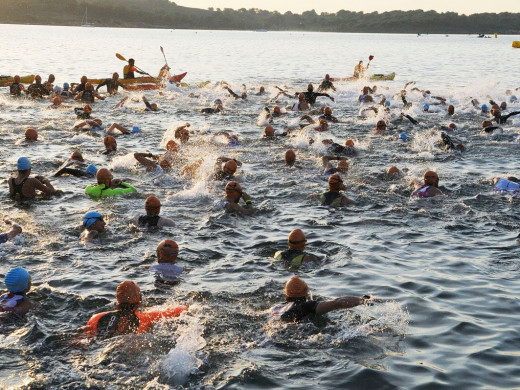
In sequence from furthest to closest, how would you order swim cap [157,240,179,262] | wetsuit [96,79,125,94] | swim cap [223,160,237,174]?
wetsuit [96,79,125,94] → swim cap [223,160,237,174] → swim cap [157,240,179,262]

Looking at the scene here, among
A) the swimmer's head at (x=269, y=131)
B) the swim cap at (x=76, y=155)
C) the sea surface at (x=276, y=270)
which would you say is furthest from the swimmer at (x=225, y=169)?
the swimmer's head at (x=269, y=131)

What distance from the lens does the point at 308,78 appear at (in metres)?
46.8

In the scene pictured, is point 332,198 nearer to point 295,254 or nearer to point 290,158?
point 295,254

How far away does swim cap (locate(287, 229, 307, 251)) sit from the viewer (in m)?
9.98

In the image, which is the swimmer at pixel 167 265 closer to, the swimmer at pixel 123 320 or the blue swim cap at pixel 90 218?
the blue swim cap at pixel 90 218

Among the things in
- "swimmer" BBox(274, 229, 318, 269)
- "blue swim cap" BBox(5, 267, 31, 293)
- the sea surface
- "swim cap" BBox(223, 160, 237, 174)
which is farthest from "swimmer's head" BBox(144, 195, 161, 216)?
"blue swim cap" BBox(5, 267, 31, 293)

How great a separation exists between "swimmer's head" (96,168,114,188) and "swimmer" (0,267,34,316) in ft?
18.0

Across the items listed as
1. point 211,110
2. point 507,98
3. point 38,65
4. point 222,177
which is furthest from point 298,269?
point 38,65

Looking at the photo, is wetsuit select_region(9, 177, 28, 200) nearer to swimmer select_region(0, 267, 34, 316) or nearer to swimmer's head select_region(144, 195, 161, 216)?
swimmer's head select_region(144, 195, 161, 216)

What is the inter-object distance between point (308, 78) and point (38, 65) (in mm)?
23389

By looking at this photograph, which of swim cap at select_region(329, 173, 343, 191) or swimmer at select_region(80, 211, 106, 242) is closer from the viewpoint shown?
swimmer at select_region(80, 211, 106, 242)

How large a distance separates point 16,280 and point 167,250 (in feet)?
7.70

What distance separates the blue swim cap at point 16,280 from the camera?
7.98 meters

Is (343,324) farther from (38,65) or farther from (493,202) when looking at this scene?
(38,65)
